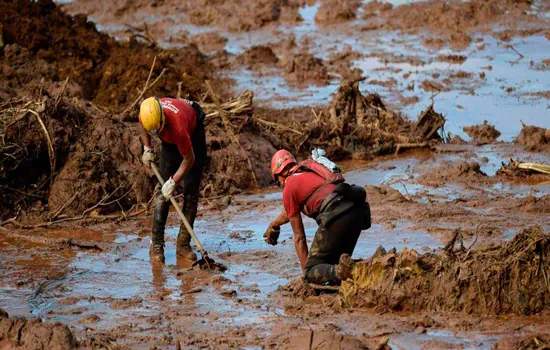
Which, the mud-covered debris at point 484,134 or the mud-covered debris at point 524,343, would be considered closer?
the mud-covered debris at point 524,343

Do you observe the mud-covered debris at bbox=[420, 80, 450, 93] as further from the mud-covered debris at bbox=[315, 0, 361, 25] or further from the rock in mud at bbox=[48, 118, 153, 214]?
the rock in mud at bbox=[48, 118, 153, 214]

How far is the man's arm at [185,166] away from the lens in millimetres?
8203

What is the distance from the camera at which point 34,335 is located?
6.03 m

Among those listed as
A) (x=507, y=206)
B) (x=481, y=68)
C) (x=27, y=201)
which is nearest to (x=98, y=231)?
(x=27, y=201)

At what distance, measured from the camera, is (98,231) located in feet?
32.2

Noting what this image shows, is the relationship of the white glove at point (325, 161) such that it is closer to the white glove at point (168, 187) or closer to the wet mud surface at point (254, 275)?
the wet mud surface at point (254, 275)

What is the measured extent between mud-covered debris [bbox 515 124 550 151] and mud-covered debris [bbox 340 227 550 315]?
5856mm

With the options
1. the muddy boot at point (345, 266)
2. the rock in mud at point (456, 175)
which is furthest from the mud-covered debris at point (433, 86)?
the muddy boot at point (345, 266)

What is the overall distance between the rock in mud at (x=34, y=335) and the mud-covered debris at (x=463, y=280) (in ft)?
6.78

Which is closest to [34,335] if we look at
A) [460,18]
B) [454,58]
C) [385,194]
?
[385,194]

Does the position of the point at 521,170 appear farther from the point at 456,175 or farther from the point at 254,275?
the point at 254,275

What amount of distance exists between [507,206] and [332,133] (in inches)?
145

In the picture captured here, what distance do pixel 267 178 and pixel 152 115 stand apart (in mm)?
4055

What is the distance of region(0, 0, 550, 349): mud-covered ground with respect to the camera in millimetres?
6395
